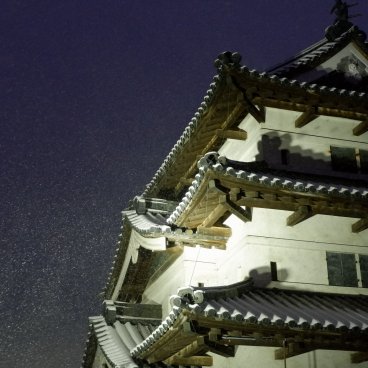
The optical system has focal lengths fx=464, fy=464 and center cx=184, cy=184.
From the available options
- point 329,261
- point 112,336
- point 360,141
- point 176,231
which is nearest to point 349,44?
point 360,141

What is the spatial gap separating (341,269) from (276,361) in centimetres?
270

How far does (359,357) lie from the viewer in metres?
10.1

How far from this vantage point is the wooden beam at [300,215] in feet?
34.2

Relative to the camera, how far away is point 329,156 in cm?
1226

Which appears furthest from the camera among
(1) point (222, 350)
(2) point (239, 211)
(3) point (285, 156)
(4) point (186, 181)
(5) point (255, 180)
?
(4) point (186, 181)

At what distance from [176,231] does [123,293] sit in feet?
20.5

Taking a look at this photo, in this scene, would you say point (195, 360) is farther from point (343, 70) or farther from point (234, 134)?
point (343, 70)

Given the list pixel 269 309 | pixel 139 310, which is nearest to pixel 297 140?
pixel 269 309

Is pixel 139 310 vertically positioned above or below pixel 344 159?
→ below

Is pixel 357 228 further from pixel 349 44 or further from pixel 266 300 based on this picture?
pixel 349 44

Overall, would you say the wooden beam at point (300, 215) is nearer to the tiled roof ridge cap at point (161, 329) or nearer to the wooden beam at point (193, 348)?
the wooden beam at point (193, 348)

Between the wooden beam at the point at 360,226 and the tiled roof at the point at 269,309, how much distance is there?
1679 mm

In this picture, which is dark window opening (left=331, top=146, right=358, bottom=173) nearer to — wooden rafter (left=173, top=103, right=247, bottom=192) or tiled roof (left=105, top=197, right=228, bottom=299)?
wooden rafter (left=173, top=103, right=247, bottom=192)

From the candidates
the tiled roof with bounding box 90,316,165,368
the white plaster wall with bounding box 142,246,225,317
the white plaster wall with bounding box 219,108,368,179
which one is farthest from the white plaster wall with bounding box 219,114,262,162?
the tiled roof with bounding box 90,316,165,368
